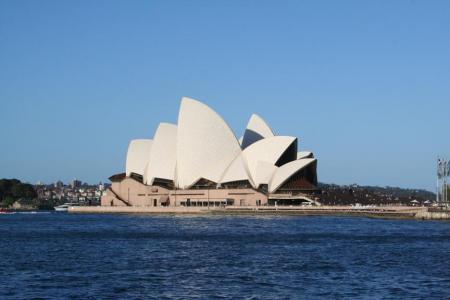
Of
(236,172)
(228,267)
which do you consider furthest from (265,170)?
(228,267)

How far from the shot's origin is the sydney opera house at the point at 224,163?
10756cm

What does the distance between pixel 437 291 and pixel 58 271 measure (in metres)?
14.9

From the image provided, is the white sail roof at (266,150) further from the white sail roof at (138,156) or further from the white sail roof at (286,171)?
the white sail roof at (138,156)

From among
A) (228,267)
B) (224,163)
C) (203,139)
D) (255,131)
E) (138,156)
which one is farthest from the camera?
(138,156)

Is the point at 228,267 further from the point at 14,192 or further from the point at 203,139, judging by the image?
the point at 14,192

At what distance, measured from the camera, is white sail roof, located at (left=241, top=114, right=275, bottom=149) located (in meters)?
115

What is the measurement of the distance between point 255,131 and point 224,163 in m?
8.04

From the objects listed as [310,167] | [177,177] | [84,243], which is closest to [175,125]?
[177,177]

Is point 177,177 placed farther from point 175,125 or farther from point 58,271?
point 58,271

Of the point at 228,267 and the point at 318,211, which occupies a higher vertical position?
the point at 318,211

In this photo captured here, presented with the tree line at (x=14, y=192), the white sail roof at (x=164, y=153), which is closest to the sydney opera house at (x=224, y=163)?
the white sail roof at (x=164, y=153)

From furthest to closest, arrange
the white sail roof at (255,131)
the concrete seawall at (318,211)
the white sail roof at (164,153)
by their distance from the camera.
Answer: the white sail roof at (164,153)
the white sail roof at (255,131)
the concrete seawall at (318,211)

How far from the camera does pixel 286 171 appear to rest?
109 m

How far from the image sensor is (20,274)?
31.6 metres
